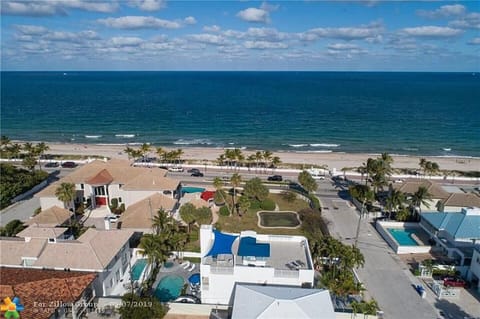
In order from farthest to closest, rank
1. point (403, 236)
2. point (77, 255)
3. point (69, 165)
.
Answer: point (69, 165) → point (403, 236) → point (77, 255)

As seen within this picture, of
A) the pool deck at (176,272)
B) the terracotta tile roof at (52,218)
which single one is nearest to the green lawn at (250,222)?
the pool deck at (176,272)

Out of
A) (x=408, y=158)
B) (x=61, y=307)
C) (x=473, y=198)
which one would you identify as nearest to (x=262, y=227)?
(x=61, y=307)

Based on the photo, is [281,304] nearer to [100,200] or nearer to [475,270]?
[475,270]

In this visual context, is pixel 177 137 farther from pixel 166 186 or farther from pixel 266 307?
pixel 266 307

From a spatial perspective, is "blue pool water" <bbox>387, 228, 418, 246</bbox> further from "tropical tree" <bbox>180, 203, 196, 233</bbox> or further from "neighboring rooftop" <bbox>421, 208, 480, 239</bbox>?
"tropical tree" <bbox>180, 203, 196, 233</bbox>

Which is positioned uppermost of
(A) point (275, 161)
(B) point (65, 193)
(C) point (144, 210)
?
(A) point (275, 161)

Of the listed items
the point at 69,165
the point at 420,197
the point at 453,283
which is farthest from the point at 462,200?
the point at 69,165

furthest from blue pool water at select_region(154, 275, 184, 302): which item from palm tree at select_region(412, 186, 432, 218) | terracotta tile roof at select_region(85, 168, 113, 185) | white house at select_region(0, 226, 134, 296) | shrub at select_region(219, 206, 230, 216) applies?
palm tree at select_region(412, 186, 432, 218)

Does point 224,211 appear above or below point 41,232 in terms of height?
below
